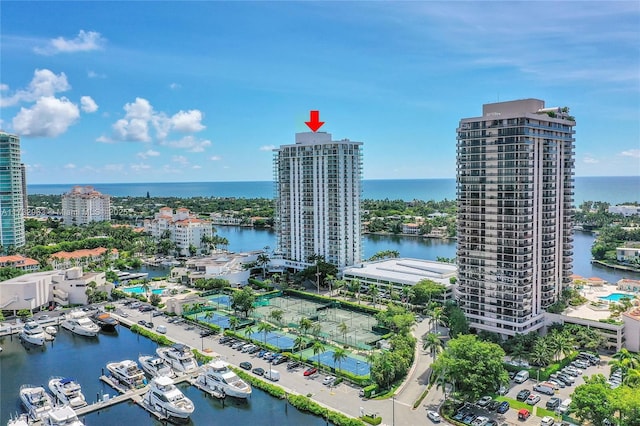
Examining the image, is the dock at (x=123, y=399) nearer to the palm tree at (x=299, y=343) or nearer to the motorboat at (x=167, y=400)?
the motorboat at (x=167, y=400)

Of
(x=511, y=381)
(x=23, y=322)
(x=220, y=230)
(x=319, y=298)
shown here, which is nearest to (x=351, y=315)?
(x=319, y=298)

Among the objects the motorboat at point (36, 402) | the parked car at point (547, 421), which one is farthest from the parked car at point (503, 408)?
the motorboat at point (36, 402)

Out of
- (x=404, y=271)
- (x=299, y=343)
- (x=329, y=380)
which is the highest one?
(x=404, y=271)

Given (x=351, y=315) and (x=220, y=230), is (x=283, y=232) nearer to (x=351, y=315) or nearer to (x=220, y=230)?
(x=351, y=315)

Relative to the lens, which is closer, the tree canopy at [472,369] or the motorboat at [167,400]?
the tree canopy at [472,369]

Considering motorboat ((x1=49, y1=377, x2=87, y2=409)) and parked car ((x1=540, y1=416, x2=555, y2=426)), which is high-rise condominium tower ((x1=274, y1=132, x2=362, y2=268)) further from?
parked car ((x1=540, y1=416, x2=555, y2=426))

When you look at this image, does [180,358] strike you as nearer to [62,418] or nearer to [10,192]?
[62,418]

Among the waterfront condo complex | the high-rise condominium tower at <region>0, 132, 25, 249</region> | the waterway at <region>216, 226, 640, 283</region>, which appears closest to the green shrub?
the waterway at <region>216, 226, 640, 283</region>

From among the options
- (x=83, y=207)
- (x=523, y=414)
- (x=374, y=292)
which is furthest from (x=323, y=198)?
(x=83, y=207)
